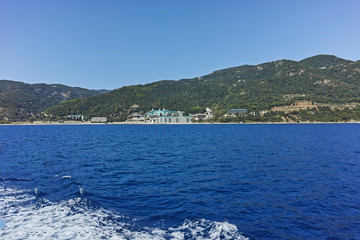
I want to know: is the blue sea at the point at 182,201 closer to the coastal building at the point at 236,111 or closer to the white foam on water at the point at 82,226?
the white foam on water at the point at 82,226

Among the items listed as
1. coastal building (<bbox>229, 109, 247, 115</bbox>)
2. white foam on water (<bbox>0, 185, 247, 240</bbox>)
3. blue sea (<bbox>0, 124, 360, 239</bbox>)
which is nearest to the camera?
white foam on water (<bbox>0, 185, 247, 240</bbox>)

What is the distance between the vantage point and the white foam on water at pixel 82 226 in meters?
10.8

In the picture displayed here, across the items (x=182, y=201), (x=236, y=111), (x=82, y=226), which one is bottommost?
(x=182, y=201)

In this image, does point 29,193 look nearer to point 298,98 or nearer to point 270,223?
point 270,223

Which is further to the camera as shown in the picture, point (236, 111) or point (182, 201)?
point (236, 111)

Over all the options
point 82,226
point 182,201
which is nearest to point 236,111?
point 182,201

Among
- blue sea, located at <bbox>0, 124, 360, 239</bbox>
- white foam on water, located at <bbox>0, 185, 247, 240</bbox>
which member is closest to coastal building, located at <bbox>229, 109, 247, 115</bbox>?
blue sea, located at <bbox>0, 124, 360, 239</bbox>

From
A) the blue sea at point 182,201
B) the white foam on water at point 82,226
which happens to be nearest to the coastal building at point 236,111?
the blue sea at point 182,201

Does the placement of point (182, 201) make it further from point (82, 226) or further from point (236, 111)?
point (236, 111)

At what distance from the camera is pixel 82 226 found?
39.1ft

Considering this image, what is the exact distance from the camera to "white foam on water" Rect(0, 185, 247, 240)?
10812 mm

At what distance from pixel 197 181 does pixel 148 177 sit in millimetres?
5257

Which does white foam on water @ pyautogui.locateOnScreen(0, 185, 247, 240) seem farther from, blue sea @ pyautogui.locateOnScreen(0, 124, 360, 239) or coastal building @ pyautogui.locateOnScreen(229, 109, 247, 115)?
coastal building @ pyautogui.locateOnScreen(229, 109, 247, 115)

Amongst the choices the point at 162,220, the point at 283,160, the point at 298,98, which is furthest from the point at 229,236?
the point at 298,98
